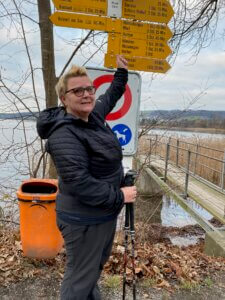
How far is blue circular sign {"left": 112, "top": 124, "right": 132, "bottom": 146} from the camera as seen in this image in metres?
3.12

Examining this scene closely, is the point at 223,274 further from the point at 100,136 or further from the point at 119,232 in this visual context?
the point at 100,136

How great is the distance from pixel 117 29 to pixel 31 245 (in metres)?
2.19

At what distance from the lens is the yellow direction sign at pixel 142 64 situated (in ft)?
9.70

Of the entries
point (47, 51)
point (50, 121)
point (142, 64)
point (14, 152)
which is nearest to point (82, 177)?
point (50, 121)

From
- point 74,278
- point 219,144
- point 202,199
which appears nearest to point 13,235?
point 74,278

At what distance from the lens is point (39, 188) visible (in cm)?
358

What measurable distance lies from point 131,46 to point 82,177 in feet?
4.91

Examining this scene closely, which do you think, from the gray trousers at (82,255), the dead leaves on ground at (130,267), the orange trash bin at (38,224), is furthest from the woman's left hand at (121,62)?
the dead leaves on ground at (130,267)

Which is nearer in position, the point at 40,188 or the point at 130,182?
the point at 130,182

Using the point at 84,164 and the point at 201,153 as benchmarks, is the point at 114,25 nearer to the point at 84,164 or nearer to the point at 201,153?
the point at 84,164

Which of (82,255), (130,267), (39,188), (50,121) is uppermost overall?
(50,121)

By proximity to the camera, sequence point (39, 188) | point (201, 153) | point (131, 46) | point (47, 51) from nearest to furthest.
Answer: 1. point (131, 46)
2. point (39, 188)
3. point (47, 51)
4. point (201, 153)

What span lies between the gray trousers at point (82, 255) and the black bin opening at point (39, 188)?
4.40 feet

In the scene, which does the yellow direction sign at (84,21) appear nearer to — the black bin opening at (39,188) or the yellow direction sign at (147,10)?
the yellow direction sign at (147,10)
